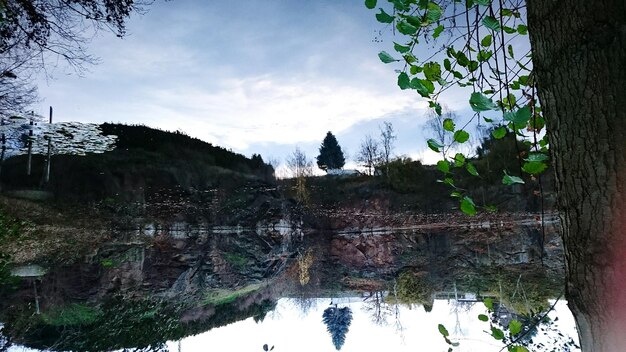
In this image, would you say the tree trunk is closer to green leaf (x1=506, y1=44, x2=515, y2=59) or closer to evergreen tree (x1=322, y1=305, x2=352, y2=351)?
green leaf (x1=506, y1=44, x2=515, y2=59)

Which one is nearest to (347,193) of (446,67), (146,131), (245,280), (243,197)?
(243,197)

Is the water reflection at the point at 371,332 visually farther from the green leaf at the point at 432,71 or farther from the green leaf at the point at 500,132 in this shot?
the green leaf at the point at 432,71

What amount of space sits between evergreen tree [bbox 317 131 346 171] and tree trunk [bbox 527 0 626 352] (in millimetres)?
45730

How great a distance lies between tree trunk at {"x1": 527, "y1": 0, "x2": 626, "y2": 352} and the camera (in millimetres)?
834

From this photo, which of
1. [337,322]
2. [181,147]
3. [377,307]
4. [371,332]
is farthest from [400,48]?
[181,147]

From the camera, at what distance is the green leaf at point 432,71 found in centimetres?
121

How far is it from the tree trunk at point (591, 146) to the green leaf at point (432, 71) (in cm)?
32

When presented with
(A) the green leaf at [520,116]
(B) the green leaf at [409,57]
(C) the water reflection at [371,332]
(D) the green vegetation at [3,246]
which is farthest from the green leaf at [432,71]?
(D) the green vegetation at [3,246]

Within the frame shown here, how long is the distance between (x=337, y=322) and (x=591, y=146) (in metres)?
4.58

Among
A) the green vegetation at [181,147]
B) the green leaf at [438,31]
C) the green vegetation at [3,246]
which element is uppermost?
the green vegetation at [181,147]

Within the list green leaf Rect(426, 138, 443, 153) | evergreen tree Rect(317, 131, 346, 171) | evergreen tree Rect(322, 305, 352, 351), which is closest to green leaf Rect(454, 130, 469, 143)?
green leaf Rect(426, 138, 443, 153)

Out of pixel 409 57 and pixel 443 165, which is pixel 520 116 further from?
pixel 409 57

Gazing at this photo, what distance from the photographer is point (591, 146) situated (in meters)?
0.87

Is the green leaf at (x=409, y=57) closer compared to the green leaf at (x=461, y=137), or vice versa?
the green leaf at (x=461, y=137)
